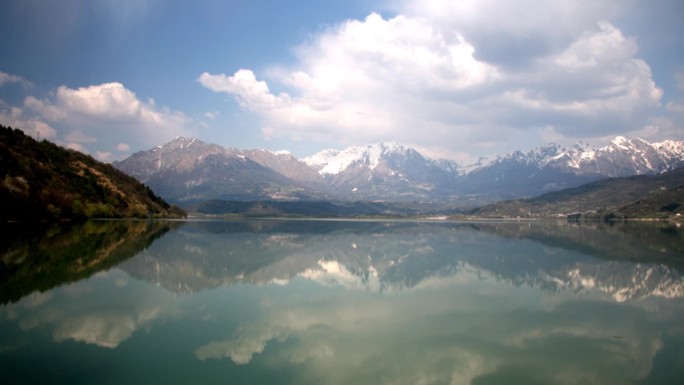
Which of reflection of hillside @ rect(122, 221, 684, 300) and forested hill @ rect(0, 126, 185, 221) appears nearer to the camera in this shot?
reflection of hillside @ rect(122, 221, 684, 300)

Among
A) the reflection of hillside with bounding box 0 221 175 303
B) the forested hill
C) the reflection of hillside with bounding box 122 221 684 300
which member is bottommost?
the reflection of hillside with bounding box 122 221 684 300

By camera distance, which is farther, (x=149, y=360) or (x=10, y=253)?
(x=10, y=253)

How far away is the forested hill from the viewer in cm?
7922

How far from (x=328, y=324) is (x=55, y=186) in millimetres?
97364

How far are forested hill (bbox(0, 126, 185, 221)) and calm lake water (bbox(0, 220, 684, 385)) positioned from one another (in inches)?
2150

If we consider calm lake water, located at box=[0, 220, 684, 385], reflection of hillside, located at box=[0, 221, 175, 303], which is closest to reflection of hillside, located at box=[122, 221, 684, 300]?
calm lake water, located at box=[0, 220, 684, 385]

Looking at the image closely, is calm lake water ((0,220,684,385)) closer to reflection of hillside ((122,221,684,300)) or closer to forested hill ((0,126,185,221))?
reflection of hillside ((122,221,684,300))

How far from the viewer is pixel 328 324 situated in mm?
18312

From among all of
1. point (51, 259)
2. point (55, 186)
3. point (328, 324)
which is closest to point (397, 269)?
point (328, 324)

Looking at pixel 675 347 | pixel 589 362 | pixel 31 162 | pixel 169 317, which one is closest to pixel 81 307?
pixel 169 317

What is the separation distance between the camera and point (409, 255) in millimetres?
49625

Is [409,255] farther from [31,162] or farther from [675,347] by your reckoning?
[31,162]

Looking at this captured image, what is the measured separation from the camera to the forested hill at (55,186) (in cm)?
7922

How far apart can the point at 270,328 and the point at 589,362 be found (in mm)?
11170
